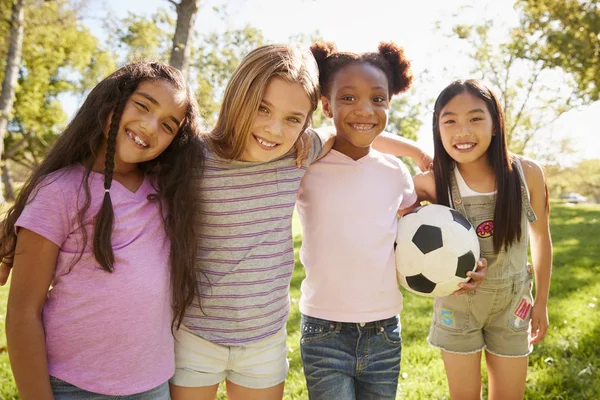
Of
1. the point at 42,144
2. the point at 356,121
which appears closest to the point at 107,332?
the point at 356,121

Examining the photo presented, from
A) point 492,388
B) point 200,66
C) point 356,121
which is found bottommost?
point 492,388

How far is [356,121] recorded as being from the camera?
226 cm

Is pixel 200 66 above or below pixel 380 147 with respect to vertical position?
above

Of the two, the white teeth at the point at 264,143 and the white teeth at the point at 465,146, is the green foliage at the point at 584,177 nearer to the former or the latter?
the white teeth at the point at 465,146

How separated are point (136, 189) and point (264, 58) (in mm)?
801

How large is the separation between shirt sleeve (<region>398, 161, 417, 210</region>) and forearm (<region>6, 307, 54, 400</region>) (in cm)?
174

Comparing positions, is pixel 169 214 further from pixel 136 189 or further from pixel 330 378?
pixel 330 378

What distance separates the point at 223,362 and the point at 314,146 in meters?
1.09

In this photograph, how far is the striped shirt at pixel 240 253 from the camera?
1.99 meters

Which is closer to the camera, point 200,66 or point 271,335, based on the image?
point 271,335

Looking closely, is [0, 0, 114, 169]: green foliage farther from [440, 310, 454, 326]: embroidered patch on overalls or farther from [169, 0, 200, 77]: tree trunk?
[440, 310, 454, 326]: embroidered patch on overalls

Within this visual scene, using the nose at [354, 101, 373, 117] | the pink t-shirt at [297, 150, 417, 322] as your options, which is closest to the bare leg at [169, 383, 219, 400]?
the pink t-shirt at [297, 150, 417, 322]

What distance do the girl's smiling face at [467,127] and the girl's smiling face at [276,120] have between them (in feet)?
3.00

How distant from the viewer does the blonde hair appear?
2.03 m
